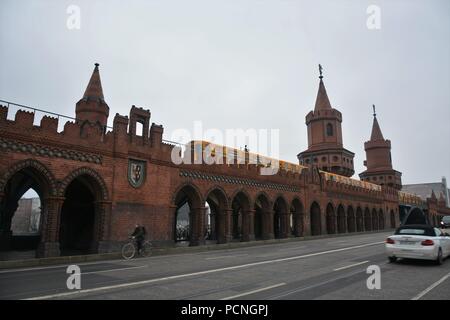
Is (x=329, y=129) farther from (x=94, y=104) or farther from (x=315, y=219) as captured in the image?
(x=94, y=104)

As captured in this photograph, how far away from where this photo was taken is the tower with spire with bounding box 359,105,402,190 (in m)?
64.3

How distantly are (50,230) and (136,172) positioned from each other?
5.78 metres

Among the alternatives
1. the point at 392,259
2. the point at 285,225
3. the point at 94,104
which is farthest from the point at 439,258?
the point at 94,104

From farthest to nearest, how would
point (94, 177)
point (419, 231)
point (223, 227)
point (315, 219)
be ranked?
point (315, 219) → point (223, 227) → point (94, 177) → point (419, 231)

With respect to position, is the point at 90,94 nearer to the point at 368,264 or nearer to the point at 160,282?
the point at 160,282

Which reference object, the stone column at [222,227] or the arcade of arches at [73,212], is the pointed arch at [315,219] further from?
the arcade of arches at [73,212]

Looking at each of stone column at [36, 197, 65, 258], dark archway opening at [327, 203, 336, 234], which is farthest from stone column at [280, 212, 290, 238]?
stone column at [36, 197, 65, 258]

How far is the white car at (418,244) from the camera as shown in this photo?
10.9 metres

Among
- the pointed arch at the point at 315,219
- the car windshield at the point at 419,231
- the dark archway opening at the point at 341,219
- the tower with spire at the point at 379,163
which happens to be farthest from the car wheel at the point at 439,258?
the tower with spire at the point at 379,163

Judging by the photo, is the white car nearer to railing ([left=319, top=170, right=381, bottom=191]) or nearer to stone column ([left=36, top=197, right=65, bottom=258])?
stone column ([left=36, top=197, right=65, bottom=258])

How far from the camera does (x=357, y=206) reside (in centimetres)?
4612

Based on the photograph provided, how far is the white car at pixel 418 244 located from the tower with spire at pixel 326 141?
129ft

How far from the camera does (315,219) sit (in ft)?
124
